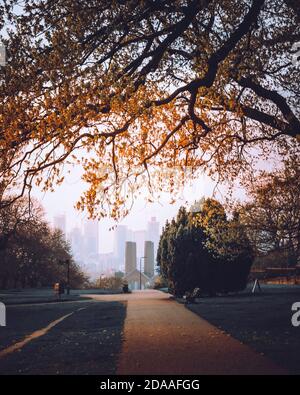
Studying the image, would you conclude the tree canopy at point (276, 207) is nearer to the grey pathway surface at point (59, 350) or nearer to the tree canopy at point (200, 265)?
the tree canopy at point (200, 265)

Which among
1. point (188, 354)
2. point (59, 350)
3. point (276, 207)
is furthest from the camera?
point (276, 207)

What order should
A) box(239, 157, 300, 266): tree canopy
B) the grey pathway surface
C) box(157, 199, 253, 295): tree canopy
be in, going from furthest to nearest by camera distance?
box(157, 199, 253, 295): tree canopy
box(239, 157, 300, 266): tree canopy
the grey pathway surface

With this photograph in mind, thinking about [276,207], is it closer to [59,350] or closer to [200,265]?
[200,265]

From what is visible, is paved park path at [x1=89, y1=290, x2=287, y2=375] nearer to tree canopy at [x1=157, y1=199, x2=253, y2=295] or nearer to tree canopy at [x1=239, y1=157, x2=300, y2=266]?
tree canopy at [x1=239, y1=157, x2=300, y2=266]

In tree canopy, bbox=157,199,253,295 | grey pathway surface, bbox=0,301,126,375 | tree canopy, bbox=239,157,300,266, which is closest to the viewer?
grey pathway surface, bbox=0,301,126,375

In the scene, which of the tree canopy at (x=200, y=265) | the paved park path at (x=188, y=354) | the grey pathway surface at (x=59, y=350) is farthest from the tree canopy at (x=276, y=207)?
the grey pathway surface at (x=59, y=350)

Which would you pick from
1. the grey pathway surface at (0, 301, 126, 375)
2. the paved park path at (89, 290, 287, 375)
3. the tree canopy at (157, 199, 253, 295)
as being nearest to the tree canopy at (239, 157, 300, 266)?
the tree canopy at (157, 199, 253, 295)

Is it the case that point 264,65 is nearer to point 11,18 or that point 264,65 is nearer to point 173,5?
point 173,5

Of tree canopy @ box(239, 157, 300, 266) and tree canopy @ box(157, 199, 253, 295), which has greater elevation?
tree canopy @ box(239, 157, 300, 266)

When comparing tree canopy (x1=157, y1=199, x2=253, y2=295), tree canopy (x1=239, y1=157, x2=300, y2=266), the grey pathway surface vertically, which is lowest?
the grey pathway surface

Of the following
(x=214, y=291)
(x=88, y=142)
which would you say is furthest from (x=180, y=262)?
(x=88, y=142)

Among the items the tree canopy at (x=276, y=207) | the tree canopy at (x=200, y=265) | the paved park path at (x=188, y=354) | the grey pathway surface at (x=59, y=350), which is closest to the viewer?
the paved park path at (x=188, y=354)

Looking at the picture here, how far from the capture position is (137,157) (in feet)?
44.6

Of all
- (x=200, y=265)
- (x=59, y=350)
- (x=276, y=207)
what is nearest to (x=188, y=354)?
(x=59, y=350)
